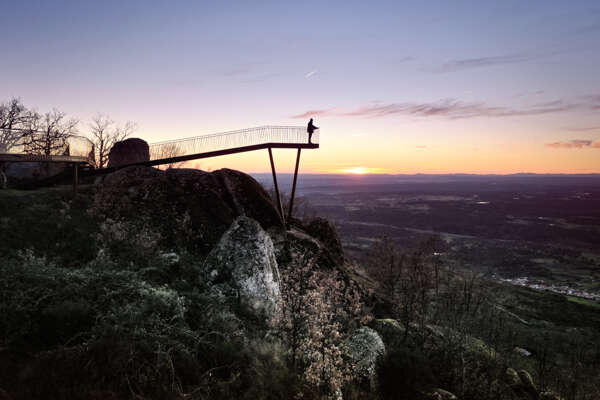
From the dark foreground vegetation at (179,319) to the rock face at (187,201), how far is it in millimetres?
69

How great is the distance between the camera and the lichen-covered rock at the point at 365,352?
358 inches

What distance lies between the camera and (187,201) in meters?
16.0

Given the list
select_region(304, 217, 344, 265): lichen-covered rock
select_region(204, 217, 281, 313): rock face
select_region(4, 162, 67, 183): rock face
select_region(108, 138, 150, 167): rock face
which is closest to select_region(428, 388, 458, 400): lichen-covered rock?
select_region(204, 217, 281, 313): rock face

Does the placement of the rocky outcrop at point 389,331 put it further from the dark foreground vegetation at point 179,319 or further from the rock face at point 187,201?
the rock face at point 187,201

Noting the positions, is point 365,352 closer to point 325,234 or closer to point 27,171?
point 325,234

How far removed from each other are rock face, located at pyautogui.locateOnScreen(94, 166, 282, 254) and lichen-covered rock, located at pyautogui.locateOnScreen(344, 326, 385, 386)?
752cm

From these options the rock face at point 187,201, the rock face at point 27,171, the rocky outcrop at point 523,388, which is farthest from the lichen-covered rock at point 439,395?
the rock face at point 27,171

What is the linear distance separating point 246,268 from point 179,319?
383cm

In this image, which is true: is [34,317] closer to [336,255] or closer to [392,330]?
[392,330]

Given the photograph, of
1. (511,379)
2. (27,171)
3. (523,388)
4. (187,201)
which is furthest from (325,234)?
(27,171)

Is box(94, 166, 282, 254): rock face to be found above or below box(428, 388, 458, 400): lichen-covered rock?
above

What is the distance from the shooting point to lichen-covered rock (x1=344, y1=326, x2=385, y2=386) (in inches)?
358

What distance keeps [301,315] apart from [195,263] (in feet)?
19.8

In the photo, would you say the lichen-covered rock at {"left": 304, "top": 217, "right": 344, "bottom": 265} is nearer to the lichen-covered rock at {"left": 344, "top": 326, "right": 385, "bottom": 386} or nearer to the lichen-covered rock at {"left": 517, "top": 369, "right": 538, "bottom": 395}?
the lichen-covered rock at {"left": 344, "top": 326, "right": 385, "bottom": 386}
